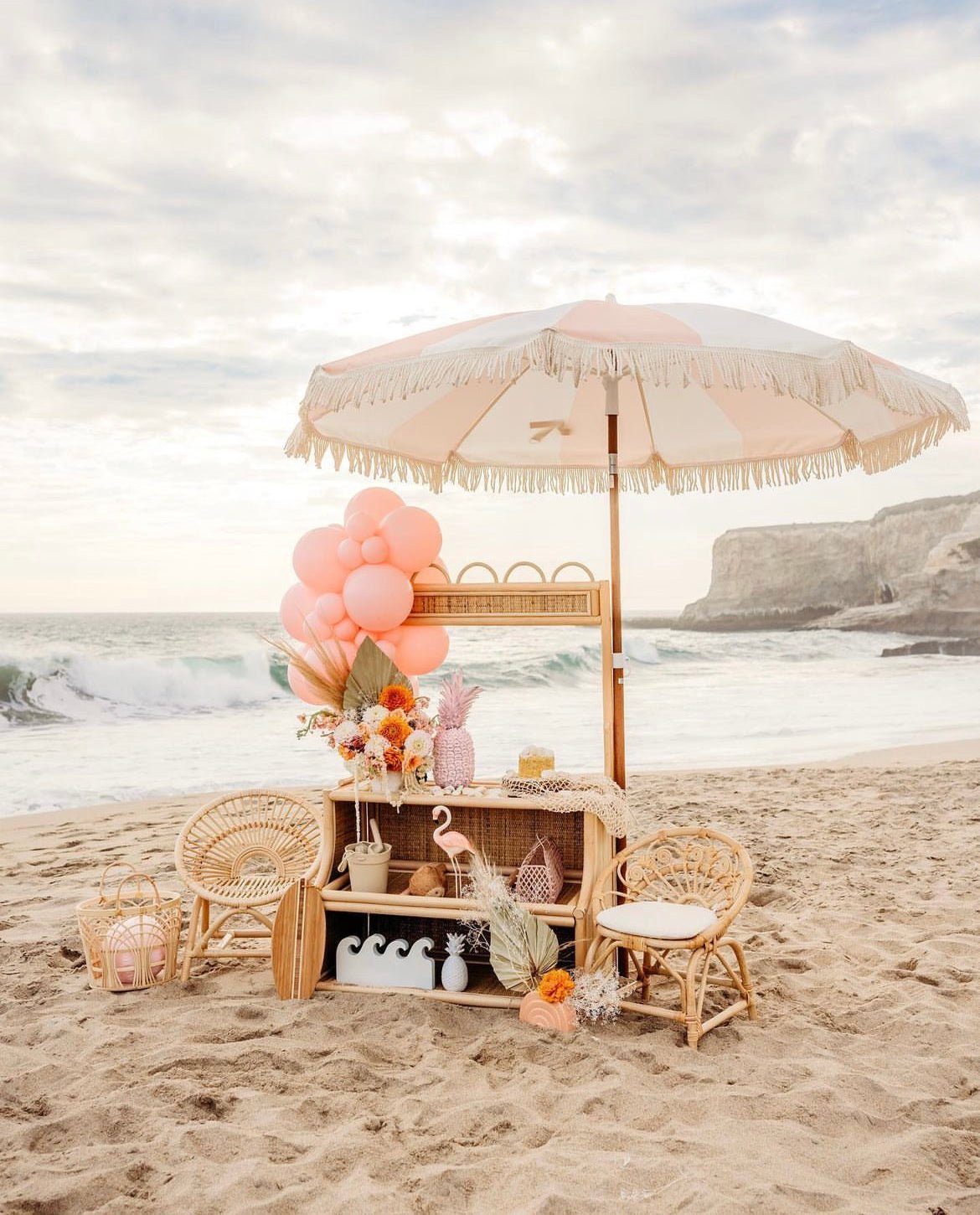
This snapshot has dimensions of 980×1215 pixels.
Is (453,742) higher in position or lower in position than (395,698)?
lower

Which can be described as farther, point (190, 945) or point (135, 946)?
point (190, 945)

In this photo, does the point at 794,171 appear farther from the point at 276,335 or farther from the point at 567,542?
the point at 567,542

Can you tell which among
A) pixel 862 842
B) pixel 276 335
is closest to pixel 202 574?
pixel 276 335

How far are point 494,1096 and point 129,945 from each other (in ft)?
5.69

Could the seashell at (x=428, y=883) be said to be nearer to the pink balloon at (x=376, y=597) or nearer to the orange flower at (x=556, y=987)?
the orange flower at (x=556, y=987)

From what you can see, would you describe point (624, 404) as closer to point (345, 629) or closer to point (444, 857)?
point (345, 629)

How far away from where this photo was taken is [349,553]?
159 inches

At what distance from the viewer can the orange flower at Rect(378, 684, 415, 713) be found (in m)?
3.89


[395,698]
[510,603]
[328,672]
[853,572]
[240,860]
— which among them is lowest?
[240,860]

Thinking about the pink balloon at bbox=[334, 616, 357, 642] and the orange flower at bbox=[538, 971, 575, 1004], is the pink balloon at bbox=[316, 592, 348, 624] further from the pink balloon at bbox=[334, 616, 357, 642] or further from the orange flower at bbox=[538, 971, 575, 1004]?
the orange flower at bbox=[538, 971, 575, 1004]

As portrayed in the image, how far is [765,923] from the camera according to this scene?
15.6 feet

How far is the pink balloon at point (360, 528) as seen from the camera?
4051 mm

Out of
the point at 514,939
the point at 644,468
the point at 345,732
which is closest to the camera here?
the point at 514,939

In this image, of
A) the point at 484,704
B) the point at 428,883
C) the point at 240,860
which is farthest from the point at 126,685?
the point at 428,883
